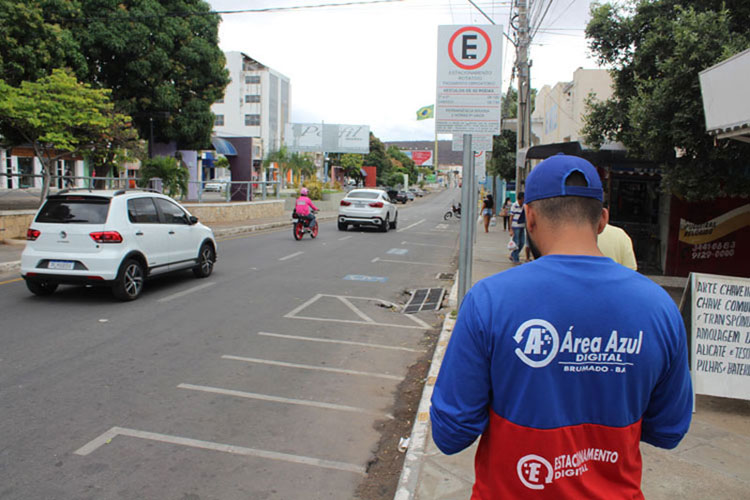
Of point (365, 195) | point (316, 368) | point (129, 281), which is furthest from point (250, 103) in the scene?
point (316, 368)

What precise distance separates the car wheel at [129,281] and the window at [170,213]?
119 centimetres

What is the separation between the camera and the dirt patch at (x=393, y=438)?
156 inches

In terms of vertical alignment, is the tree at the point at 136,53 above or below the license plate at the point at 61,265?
above

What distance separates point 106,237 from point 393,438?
19.5 ft

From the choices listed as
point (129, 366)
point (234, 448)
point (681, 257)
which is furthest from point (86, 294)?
point (681, 257)

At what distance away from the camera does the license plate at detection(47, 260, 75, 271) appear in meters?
8.64

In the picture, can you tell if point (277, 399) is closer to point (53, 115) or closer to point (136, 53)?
point (53, 115)

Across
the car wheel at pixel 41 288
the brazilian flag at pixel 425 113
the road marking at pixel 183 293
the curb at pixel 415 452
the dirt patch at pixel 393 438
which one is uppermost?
the brazilian flag at pixel 425 113

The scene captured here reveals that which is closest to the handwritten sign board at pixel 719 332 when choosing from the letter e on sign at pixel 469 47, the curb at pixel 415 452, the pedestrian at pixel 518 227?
the curb at pixel 415 452

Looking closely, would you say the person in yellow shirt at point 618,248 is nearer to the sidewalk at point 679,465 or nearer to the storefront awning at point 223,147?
the sidewalk at point 679,465

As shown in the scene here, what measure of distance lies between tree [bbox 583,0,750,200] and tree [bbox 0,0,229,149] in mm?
14000

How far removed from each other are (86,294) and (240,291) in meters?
2.43

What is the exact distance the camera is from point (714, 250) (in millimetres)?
12477

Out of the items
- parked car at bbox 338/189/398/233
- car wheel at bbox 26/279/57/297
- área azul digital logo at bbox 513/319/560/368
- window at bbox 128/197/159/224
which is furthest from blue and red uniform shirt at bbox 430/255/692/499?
parked car at bbox 338/189/398/233
